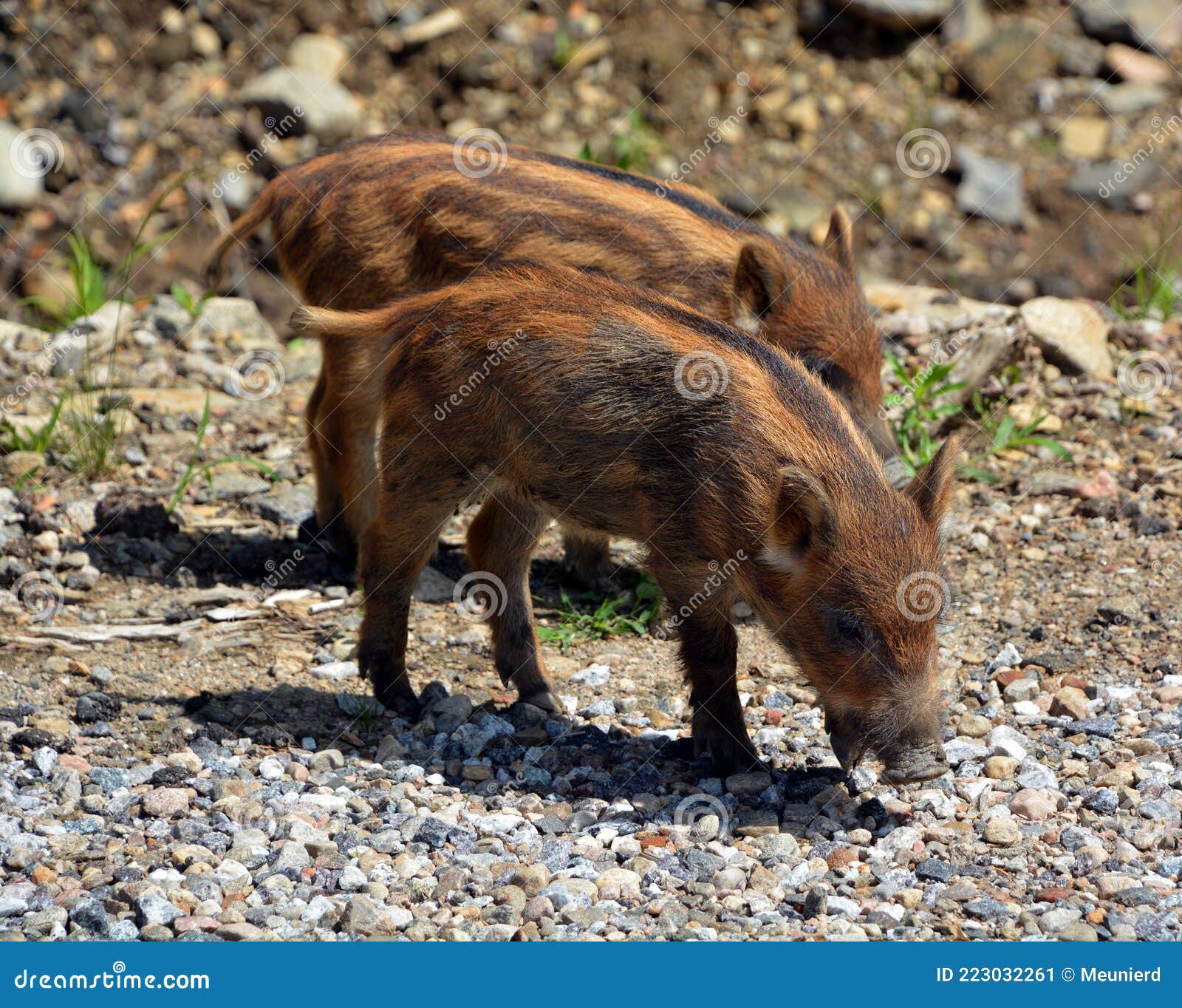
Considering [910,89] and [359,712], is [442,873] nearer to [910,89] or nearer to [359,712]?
[359,712]

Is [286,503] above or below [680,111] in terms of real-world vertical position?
below

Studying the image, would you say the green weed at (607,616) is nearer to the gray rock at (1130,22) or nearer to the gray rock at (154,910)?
the gray rock at (154,910)

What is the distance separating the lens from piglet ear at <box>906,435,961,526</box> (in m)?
5.07

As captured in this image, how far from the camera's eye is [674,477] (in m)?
5.27

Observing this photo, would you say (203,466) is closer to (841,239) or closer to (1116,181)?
(841,239)

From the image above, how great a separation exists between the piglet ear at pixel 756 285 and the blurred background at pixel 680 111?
11.4 ft

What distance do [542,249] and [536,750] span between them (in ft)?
7.60

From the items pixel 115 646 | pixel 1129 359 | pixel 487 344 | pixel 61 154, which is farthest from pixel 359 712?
pixel 61 154

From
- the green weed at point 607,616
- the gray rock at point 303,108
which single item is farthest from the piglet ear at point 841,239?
the gray rock at point 303,108

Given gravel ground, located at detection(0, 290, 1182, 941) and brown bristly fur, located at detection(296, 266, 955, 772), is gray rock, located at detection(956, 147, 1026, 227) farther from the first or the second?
brown bristly fur, located at detection(296, 266, 955, 772)

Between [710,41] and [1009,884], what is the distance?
316 inches

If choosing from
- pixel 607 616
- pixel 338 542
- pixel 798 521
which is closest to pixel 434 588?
pixel 338 542

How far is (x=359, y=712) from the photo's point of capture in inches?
227

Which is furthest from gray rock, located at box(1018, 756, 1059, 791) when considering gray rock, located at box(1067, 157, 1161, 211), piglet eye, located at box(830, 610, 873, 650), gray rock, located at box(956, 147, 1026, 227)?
gray rock, located at box(1067, 157, 1161, 211)
